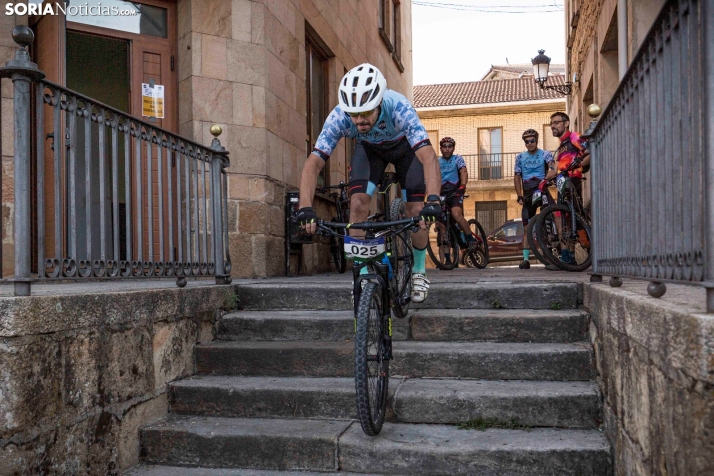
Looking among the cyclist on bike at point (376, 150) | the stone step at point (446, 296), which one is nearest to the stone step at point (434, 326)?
the stone step at point (446, 296)

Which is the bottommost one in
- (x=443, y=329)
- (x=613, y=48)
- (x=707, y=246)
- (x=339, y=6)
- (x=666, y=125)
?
(x=443, y=329)

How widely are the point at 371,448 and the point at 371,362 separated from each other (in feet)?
1.40

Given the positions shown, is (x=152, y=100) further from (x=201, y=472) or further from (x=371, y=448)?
(x=371, y=448)

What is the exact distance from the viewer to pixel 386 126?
13.7 ft

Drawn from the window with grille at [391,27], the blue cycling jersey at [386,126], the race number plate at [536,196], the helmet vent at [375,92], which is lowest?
the race number plate at [536,196]

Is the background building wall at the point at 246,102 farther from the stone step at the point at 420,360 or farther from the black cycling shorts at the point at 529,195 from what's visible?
the black cycling shorts at the point at 529,195

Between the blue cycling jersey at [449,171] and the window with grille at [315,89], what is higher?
the window with grille at [315,89]

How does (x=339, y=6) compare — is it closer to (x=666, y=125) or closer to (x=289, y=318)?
(x=289, y=318)

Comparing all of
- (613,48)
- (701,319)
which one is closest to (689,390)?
(701,319)

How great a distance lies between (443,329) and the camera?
4406mm

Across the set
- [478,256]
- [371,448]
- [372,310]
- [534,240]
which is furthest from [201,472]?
[478,256]

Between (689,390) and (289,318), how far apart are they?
3061 mm

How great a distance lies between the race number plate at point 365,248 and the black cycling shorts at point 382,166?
2.71ft

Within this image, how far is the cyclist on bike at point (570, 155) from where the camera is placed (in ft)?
21.9
